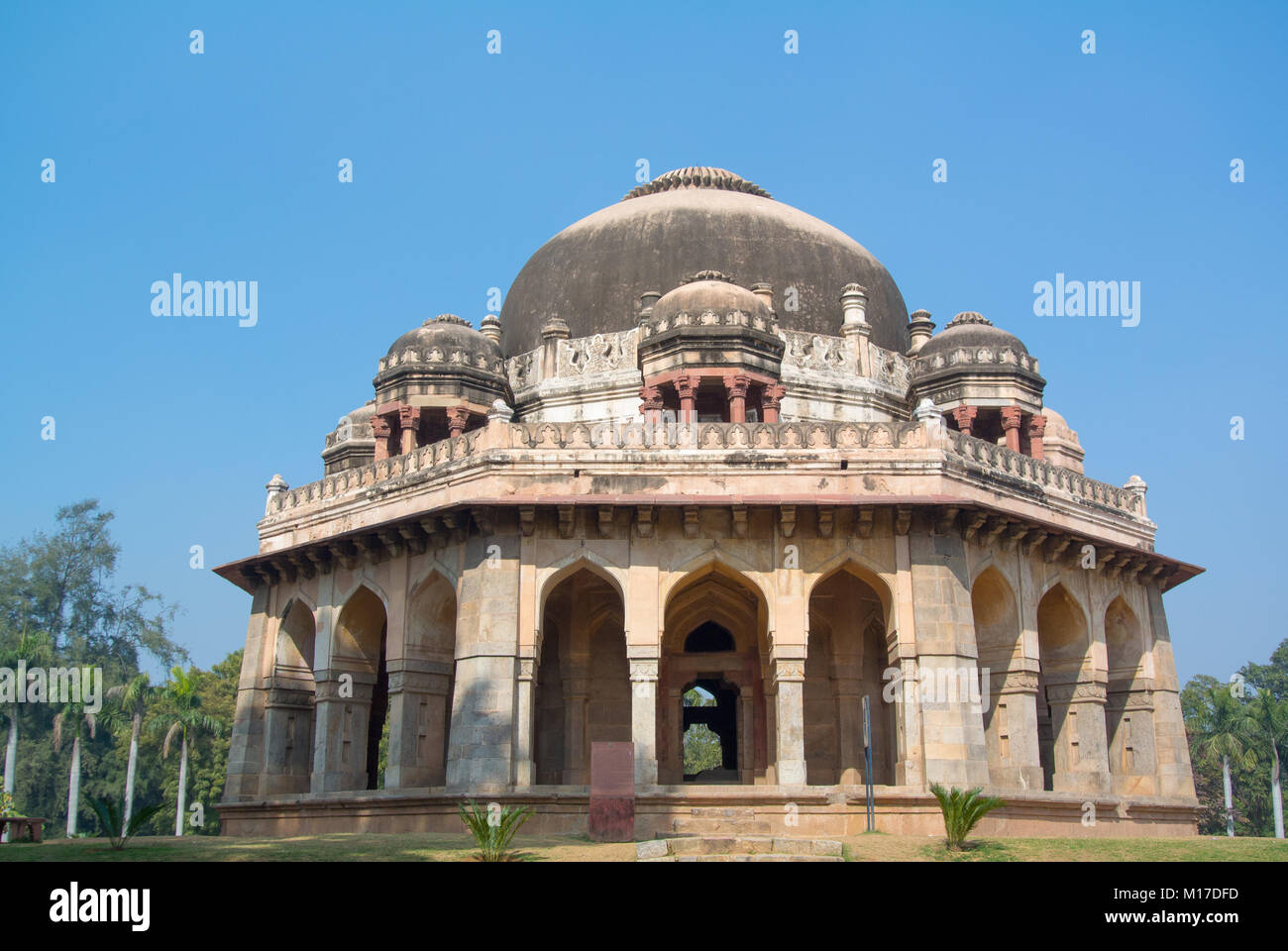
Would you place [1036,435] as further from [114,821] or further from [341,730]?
[114,821]

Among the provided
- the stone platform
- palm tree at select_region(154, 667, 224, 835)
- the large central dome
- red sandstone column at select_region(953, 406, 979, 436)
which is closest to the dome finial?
the large central dome

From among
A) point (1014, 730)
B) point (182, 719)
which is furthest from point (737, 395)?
point (182, 719)

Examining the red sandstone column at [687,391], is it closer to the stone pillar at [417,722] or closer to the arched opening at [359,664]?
the stone pillar at [417,722]

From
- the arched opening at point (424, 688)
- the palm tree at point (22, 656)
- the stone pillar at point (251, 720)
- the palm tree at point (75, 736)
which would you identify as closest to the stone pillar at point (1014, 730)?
the arched opening at point (424, 688)

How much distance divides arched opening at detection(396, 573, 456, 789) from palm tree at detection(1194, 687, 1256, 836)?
32.3 m

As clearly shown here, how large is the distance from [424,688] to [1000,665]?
986cm

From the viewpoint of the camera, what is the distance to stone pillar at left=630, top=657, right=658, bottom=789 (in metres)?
19.9

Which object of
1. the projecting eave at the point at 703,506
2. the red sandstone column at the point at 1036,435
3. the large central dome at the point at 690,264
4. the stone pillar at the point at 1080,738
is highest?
the large central dome at the point at 690,264

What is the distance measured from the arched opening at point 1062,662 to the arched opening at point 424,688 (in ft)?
34.6

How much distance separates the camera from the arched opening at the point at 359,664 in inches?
936

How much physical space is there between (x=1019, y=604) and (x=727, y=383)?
6.32 metres

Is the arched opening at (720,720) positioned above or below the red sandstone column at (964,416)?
below

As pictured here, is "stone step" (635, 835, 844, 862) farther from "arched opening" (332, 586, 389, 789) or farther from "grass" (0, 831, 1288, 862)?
"arched opening" (332, 586, 389, 789)
